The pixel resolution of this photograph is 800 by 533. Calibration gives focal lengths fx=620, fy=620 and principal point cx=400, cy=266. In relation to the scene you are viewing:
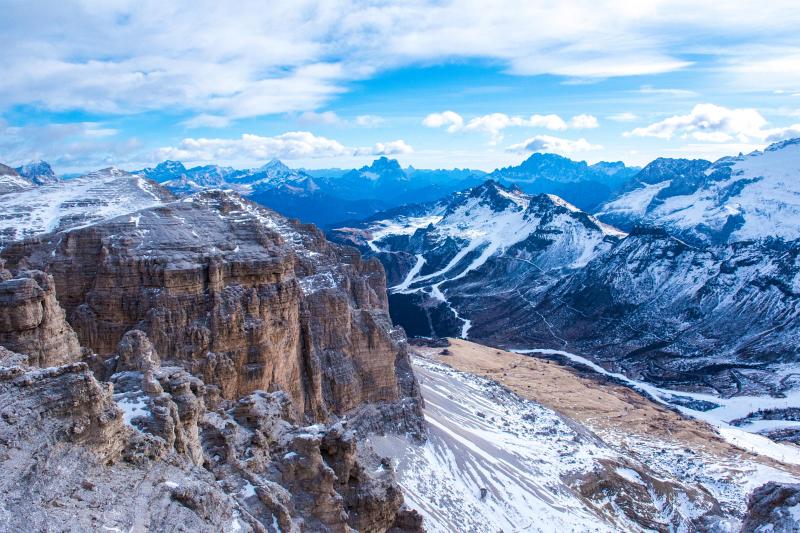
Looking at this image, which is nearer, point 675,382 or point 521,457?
point 521,457

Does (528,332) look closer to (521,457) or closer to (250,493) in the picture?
(521,457)

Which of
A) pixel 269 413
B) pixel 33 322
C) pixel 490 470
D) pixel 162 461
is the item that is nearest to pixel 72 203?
pixel 33 322

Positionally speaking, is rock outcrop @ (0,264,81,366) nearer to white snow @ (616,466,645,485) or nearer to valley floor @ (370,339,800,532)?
valley floor @ (370,339,800,532)

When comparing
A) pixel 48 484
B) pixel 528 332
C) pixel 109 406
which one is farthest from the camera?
pixel 528 332

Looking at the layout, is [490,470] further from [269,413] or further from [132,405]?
[132,405]

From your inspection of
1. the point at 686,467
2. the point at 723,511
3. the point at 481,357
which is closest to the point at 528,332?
the point at 481,357

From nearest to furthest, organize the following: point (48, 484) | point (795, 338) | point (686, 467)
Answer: point (48, 484) < point (686, 467) < point (795, 338)

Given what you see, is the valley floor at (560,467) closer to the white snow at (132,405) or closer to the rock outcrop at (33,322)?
the rock outcrop at (33,322)

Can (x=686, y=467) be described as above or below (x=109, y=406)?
below
